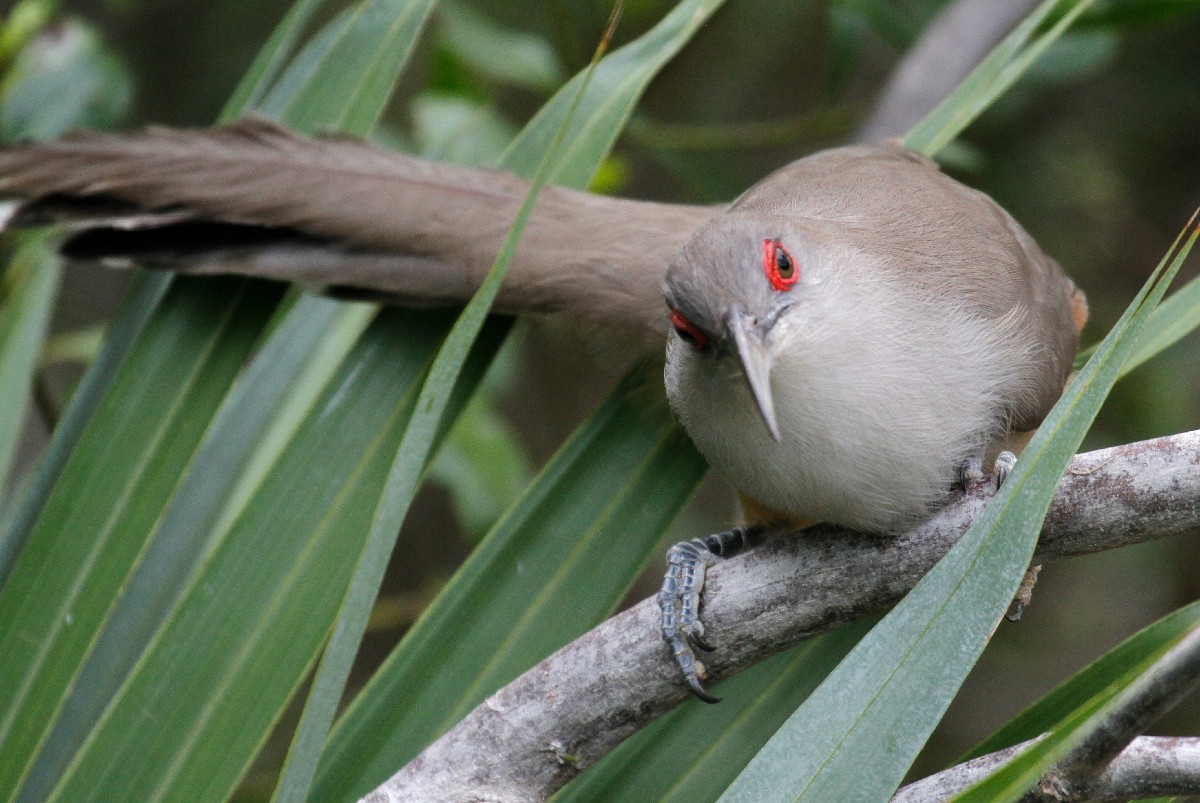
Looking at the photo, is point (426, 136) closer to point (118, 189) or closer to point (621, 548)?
point (118, 189)

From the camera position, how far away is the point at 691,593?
1666 mm

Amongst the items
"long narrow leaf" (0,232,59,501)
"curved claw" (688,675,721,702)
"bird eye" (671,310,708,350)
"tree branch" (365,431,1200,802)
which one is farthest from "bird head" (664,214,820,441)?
"long narrow leaf" (0,232,59,501)

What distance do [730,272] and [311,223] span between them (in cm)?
89

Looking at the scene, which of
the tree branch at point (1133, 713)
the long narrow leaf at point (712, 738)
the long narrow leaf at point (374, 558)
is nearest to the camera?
the tree branch at point (1133, 713)

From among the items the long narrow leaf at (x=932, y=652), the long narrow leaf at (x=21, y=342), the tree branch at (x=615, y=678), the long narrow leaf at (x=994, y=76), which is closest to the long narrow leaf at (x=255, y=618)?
the tree branch at (x=615, y=678)

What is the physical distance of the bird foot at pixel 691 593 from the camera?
1497 millimetres

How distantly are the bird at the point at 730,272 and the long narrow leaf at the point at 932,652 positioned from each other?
1.18 feet

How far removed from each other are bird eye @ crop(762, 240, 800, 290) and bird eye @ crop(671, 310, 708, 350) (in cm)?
12

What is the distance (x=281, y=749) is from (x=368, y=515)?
3182mm

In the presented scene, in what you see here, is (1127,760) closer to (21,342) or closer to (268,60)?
(268,60)

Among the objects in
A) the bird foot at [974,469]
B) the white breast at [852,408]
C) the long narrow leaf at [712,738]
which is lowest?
the long narrow leaf at [712,738]

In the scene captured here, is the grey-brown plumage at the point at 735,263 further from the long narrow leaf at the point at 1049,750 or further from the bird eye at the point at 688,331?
the long narrow leaf at the point at 1049,750

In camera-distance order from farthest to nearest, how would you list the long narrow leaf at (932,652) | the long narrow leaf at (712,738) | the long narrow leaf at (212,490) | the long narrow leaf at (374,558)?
the long narrow leaf at (212,490) → the long narrow leaf at (712,738) → the long narrow leaf at (374,558) → the long narrow leaf at (932,652)

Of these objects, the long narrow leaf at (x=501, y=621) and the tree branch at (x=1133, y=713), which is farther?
the long narrow leaf at (x=501, y=621)
